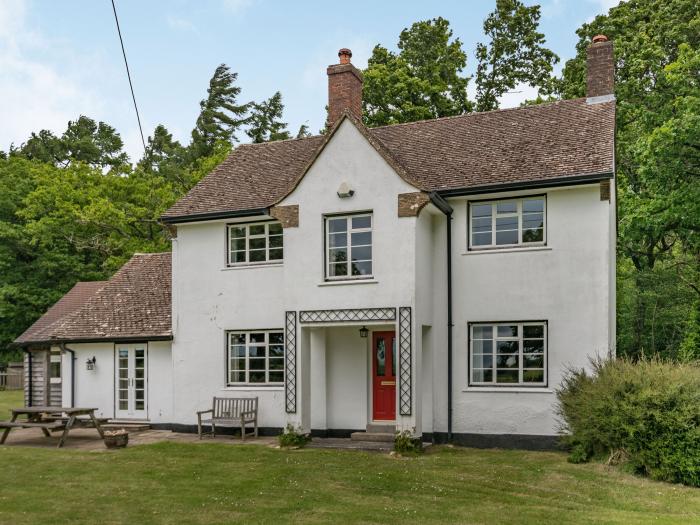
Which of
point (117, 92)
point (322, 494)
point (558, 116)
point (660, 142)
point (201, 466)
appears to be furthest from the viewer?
point (660, 142)

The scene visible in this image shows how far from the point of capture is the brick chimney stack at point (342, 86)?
19281 mm

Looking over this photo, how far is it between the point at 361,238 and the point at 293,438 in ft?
15.9

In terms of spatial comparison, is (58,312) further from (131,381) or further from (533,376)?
(533,376)

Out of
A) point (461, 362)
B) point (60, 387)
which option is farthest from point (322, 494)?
point (60, 387)

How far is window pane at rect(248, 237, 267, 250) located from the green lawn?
222 inches

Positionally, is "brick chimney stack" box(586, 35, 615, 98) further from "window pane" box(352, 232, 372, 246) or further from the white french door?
the white french door

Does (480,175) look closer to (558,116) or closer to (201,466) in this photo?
(558,116)

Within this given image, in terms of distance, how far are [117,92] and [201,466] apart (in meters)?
8.27

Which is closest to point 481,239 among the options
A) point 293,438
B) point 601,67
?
point 601,67

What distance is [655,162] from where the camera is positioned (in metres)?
22.1

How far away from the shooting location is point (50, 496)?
11125mm

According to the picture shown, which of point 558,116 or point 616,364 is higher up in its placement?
point 558,116

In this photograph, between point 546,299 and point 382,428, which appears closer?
point 546,299

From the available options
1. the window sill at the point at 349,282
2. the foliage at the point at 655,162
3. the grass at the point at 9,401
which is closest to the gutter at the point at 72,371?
the grass at the point at 9,401
